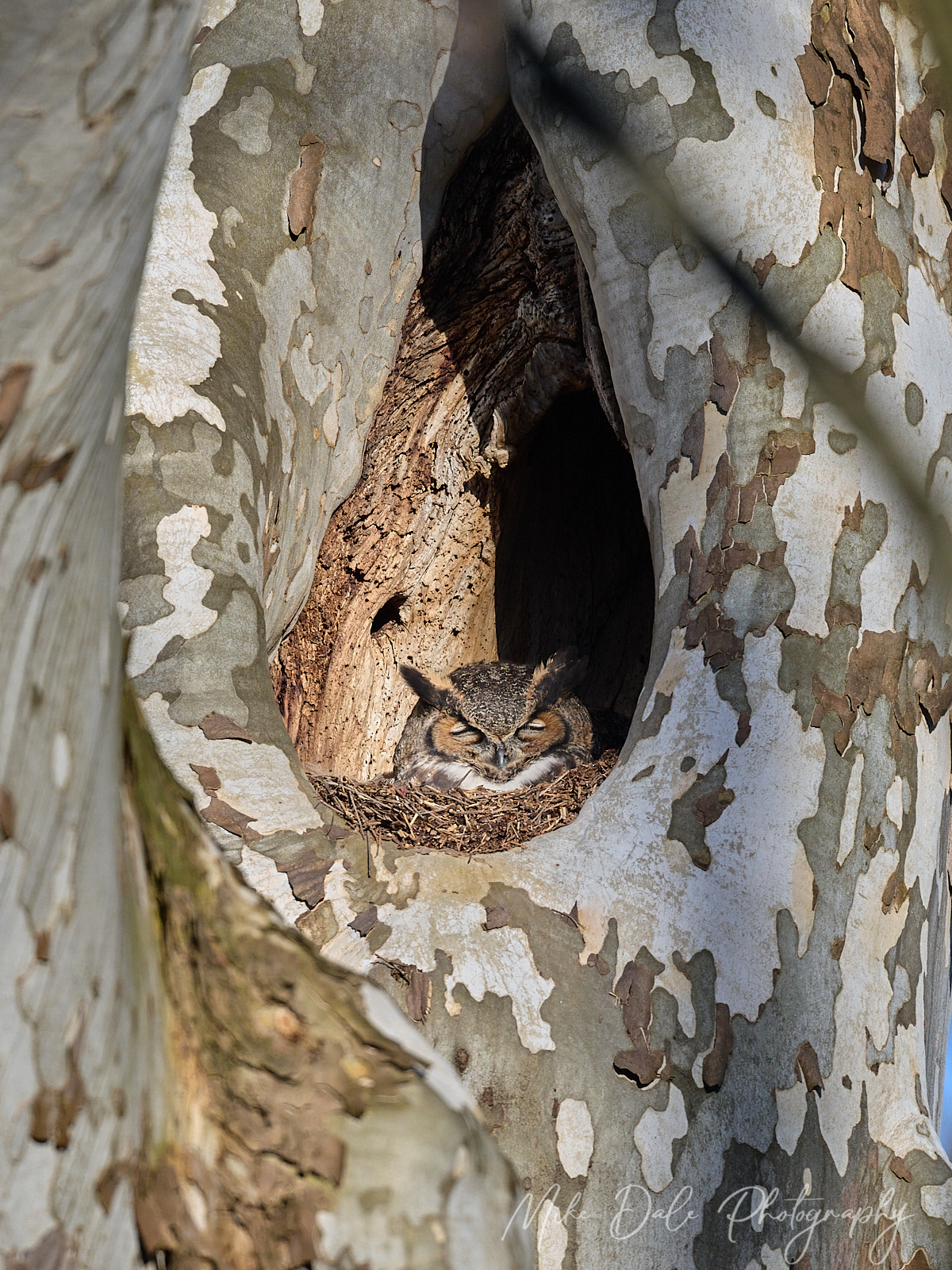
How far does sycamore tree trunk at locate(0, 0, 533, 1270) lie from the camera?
631mm

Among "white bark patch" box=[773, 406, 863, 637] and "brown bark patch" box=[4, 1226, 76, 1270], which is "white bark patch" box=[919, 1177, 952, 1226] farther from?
"brown bark patch" box=[4, 1226, 76, 1270]

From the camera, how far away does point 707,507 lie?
2.23m

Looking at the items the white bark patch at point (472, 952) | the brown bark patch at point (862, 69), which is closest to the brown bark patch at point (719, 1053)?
the white bark patch at point (472, 952)

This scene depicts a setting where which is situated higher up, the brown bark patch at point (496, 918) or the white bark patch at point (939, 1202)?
the brown bark patch at point (496, 918)

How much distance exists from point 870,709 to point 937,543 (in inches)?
15.4

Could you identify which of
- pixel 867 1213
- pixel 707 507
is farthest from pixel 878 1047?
pixel 707 507

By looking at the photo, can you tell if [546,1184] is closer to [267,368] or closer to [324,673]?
[267,368]

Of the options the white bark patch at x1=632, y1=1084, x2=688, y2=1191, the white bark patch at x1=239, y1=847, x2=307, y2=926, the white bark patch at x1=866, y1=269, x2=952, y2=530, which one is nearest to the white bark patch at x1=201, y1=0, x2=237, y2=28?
the white bark patch at x1=866, y1=269, x2=952, y2=530

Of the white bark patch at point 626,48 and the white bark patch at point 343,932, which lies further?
the white bark patch at point 626,48

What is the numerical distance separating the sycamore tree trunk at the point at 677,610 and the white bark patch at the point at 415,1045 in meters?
0.77

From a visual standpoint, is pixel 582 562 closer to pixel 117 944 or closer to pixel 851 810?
pixel 851 810

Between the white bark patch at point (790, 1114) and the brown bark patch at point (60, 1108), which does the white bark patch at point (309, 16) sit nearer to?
the white bark patch at point (790, 1114)

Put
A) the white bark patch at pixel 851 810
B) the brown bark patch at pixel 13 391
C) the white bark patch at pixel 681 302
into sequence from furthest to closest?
the white bark patch at pixel 681 302 < the white bark patch at pixel 851 810 < the brown bark patch at pixel 13 391

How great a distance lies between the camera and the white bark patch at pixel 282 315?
261 cm
